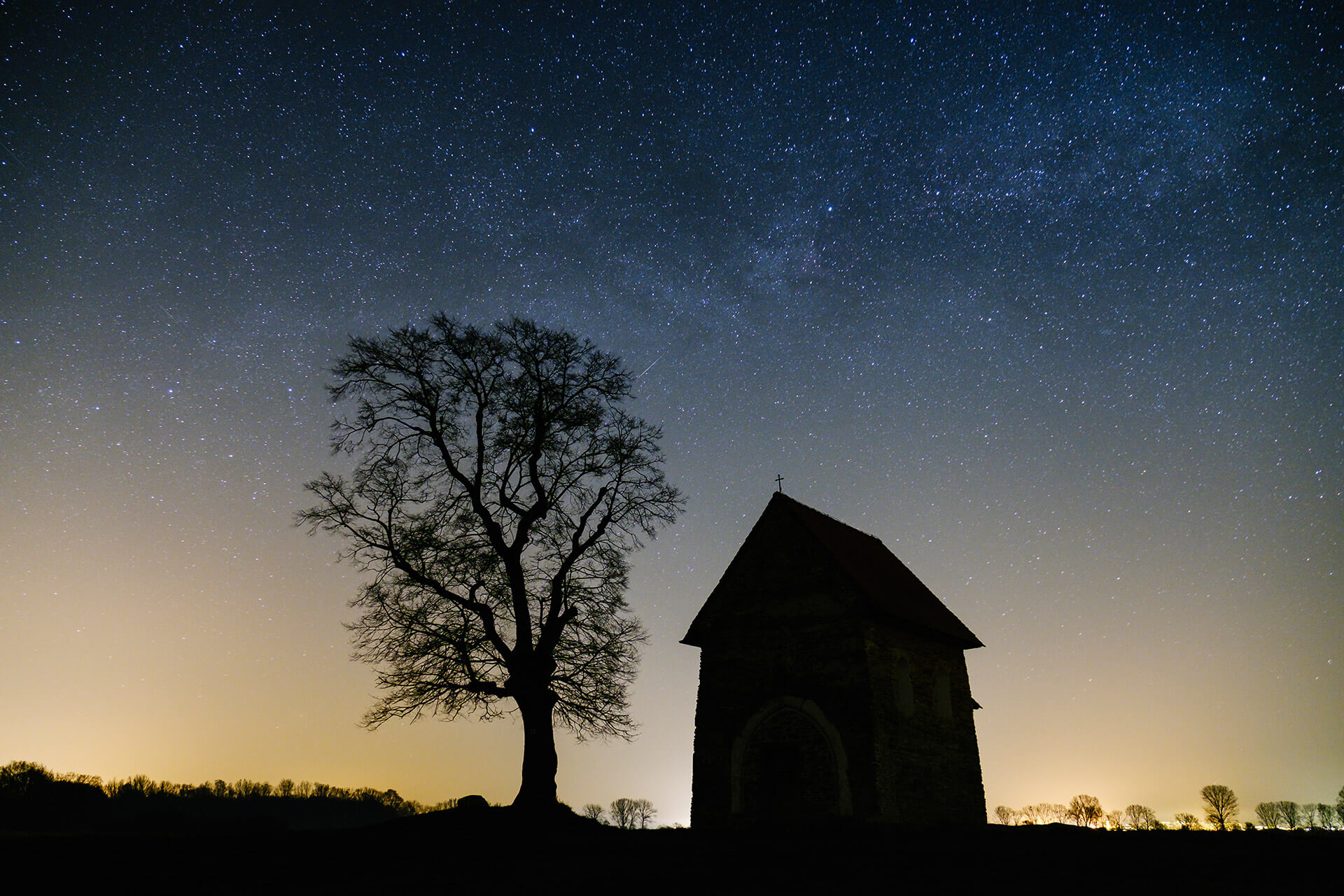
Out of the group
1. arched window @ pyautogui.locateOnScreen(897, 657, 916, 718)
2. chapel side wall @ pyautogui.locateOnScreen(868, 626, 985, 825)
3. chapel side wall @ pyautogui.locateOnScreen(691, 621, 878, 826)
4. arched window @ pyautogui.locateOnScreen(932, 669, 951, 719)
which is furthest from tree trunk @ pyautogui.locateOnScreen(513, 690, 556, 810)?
arched window @ pyautogui.locateOnScreen(932, 669, 951, 719)

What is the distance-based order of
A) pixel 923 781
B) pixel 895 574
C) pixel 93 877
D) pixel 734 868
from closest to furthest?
pixel 93 877 → pixel 734 868 → pixel 923 781 → pixel 895 574

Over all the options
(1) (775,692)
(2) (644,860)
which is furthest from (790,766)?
(2) (644,860)

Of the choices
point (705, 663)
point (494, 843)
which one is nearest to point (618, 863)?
point (494, 843)

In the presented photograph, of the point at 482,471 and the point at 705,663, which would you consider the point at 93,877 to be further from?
the point at 705,663

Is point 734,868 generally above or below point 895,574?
below

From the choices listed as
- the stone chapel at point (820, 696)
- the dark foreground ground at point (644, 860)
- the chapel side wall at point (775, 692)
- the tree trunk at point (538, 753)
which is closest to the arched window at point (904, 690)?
the stone chapel at point (820, 696)

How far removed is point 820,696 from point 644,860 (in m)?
8.58

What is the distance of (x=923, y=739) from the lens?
22.7m

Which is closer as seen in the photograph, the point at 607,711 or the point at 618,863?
the point at 618,863

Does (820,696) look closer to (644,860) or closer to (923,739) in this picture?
(923,739)

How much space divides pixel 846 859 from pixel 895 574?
48.0 ft

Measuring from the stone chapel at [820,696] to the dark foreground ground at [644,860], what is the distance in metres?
2.32

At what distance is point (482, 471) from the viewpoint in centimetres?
2242

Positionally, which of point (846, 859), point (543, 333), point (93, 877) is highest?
point (543, 333)
